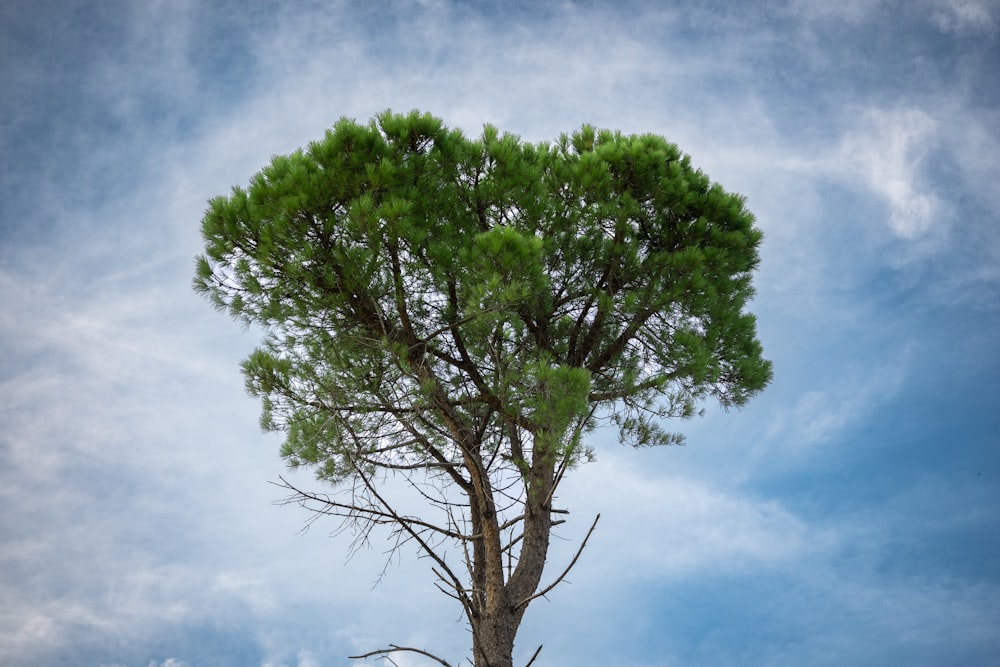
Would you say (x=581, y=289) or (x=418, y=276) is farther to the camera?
(x=581, y=289)

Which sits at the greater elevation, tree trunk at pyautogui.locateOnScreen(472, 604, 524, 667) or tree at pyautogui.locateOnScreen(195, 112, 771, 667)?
tree at pyautogui.locateOnScreen(195, 112, 771, 667)

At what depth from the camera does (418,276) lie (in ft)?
13.4

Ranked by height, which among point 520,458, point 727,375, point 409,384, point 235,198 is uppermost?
point 235,198

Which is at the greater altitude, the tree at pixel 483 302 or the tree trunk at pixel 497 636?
the tree at pixel 483 302

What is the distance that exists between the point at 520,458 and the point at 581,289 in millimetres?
1014

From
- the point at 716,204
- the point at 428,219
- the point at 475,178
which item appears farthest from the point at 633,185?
the point at 428,219

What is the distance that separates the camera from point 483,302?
3682mm

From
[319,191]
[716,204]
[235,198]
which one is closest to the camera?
[319,191]

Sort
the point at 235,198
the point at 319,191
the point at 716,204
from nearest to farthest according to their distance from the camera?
1. the point at 319,191
2. the point at 235,198
3. the point at 716,204

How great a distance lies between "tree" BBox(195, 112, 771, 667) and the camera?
151 inches

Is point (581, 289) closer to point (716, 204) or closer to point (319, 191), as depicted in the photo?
point (716, 204)

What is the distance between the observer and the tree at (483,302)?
12.6ft

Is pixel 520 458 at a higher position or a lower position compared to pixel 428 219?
lower

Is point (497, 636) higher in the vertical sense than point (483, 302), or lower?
lower
